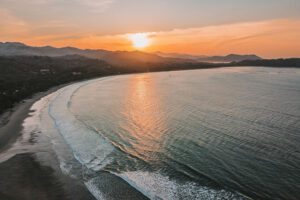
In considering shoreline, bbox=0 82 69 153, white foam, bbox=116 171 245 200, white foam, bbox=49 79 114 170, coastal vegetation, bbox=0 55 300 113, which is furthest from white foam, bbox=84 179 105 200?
coastal vegetation, bbox=0 55 300 113

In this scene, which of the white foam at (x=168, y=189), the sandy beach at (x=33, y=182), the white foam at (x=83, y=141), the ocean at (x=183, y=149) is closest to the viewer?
the sandy beach at (x=33, y=182)

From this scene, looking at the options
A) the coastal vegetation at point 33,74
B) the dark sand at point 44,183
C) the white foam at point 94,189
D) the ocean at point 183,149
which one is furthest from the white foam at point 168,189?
the coastal vegetation at point 33,74

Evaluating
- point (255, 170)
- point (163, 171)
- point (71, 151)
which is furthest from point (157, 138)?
point (255, 170)

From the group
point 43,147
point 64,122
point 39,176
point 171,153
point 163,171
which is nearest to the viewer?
point 39,176

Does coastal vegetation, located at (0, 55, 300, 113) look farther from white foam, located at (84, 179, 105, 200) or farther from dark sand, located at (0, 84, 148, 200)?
white foam, located at (84, 179, 105, 200)

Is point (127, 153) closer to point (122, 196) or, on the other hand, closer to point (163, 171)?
point (163, 171)

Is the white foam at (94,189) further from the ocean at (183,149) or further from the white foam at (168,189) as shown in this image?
the white foam at (168,189)
